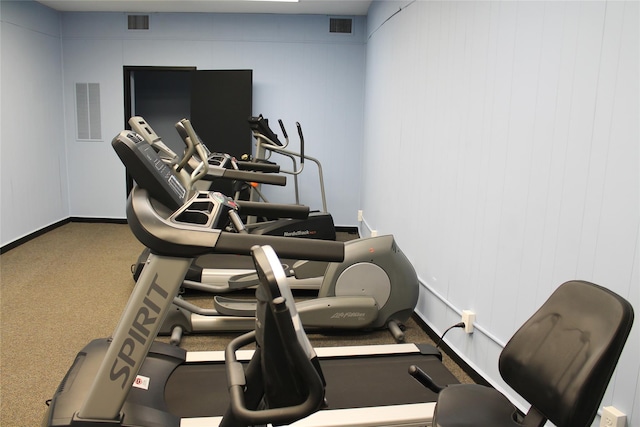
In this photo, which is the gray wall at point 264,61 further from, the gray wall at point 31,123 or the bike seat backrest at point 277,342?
the bike seat backrest at point 277,342

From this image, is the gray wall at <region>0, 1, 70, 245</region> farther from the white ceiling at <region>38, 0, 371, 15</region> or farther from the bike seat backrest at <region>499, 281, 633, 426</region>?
the bike seat backrest at <region>499, 281, 633, 426</region>

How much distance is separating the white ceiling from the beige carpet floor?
114 inches

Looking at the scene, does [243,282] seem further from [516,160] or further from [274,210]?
A: [516,160]

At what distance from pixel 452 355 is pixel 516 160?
1.38 metres

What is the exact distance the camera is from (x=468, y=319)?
115 inches

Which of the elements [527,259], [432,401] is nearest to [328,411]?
[432,401]

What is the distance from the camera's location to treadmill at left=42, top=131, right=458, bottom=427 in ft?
→ 5.22

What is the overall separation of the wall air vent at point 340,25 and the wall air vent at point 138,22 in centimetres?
245

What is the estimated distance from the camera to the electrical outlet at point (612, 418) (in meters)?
1.76

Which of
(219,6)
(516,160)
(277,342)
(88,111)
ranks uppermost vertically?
(219,6)

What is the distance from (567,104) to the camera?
206cm

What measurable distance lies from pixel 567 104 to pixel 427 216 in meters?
1.69

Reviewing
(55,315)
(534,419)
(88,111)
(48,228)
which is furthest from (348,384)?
(88,111)

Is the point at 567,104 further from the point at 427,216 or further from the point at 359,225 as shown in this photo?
the point at 359,225
